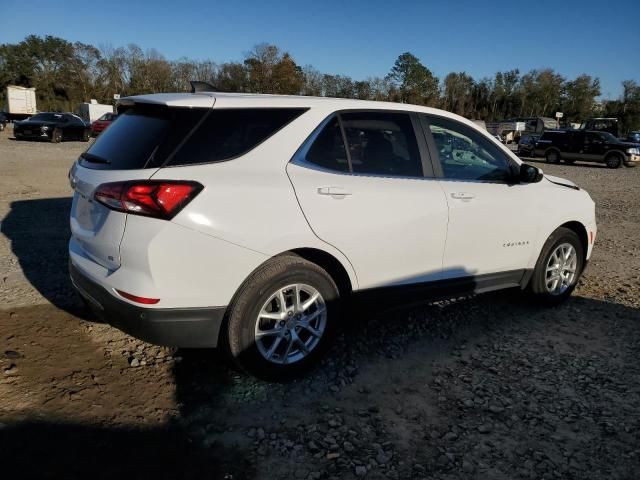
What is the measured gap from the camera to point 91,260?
2846mm

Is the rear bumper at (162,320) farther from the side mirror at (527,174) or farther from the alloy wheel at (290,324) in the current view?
the side mirror at (527,174)

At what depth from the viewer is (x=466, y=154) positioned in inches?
153

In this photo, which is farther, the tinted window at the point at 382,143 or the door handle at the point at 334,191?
the tinted window at the point at 382,143

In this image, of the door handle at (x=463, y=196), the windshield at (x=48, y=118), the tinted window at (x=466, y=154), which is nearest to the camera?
the door handle at (x=463, y=196)

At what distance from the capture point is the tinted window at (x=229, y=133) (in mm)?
2668

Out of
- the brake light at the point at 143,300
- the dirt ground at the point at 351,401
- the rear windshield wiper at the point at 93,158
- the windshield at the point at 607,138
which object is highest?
the windshield at the point at 607,138

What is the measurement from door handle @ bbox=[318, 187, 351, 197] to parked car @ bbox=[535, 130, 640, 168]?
79.2 feet

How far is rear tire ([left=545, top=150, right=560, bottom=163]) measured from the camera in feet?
79.7

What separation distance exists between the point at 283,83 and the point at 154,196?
51461 millimetres

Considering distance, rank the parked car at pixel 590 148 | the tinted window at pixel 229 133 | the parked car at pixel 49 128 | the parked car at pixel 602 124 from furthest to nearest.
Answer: the parked car at pixel 602 124 < the parked car at pixel 49 128 < the parked car at pixel 590 148 < the tinted window at pixel 229 133

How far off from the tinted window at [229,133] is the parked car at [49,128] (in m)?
23.7

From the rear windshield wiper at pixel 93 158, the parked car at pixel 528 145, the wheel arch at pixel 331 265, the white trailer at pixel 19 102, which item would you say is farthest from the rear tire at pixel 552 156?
the white trailer at pixel 19 102

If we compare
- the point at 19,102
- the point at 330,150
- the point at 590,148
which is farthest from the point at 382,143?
the point at 19,102

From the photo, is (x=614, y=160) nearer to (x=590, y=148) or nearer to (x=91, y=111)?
(x=590, y=148)
